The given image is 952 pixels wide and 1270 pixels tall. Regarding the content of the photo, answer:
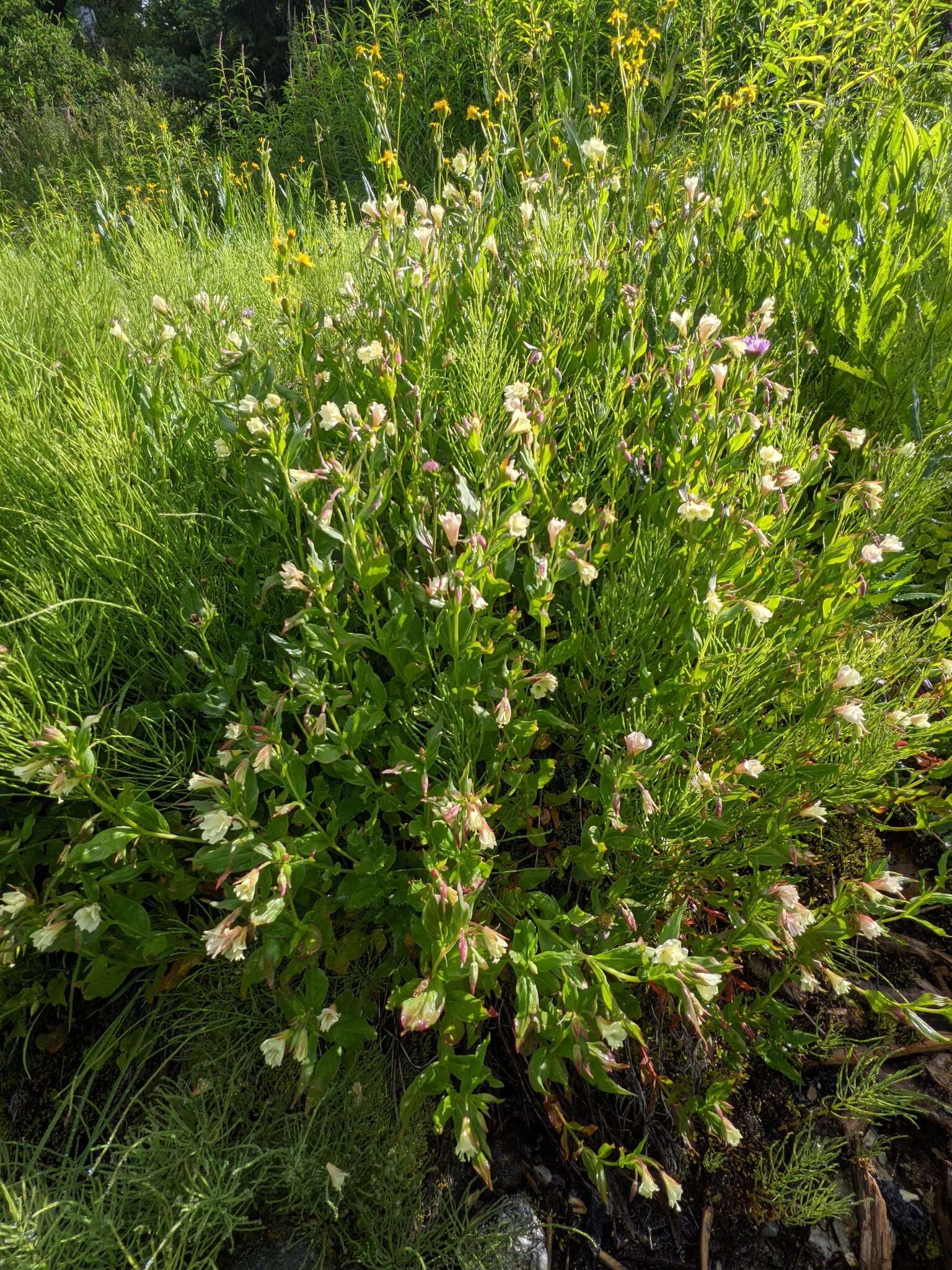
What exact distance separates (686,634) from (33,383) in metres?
1.85

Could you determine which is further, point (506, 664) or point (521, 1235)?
point (506, 664)

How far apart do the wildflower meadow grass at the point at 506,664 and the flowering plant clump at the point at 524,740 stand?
1 cm

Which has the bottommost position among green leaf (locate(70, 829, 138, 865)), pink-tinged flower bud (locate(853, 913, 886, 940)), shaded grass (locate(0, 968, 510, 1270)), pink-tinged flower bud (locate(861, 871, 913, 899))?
shaded grass (locate(0, 968, 510, 1270))

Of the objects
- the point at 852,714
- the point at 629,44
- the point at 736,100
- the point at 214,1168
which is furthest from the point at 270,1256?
the point at 736,100

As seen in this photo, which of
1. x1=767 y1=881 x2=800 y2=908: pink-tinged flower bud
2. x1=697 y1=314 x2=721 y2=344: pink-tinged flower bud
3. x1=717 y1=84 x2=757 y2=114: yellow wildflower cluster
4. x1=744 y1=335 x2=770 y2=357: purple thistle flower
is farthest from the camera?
x1=717 y1=84 x2=757 y2=114: yellow wildflower cluster

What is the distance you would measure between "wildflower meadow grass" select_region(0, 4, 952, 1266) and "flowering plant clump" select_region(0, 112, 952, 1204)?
0.5 inches

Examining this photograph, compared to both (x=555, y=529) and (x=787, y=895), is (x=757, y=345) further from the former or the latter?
(x=787, y=895)

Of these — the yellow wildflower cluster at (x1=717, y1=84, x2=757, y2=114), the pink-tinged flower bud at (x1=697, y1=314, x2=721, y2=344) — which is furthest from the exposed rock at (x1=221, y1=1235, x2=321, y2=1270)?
the yellow wildflower cluster at (x1=717, y1=84, x2=757, y2=114)

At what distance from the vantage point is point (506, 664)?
1.53 m

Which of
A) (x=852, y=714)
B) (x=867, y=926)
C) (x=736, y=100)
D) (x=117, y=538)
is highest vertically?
(x=736, y=100)

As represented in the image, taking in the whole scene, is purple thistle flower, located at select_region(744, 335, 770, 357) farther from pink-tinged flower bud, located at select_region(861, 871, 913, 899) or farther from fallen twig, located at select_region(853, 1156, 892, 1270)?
fallen twig, located at select_region(853, 1156, 892, 1270)

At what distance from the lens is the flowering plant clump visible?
4.17 feet

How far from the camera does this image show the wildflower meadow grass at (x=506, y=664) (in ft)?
4.26

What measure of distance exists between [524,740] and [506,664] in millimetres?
176
